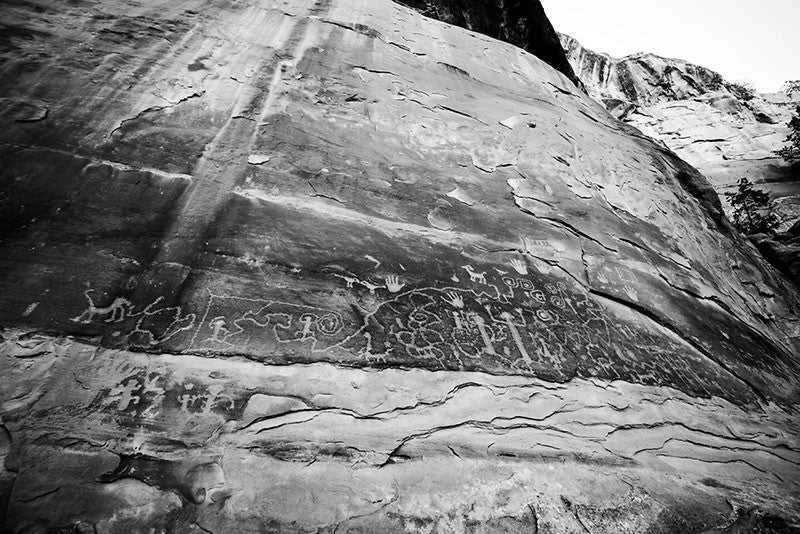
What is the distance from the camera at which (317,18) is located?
3643 millimetres

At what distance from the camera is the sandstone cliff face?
1.29 m

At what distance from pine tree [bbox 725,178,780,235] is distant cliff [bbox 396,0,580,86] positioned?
5130 mm

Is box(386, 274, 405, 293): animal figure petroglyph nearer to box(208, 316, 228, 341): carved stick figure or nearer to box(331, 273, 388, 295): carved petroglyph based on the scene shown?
box(331, 273, 388, 295): carved petroglyph

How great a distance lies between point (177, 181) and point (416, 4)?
560cm

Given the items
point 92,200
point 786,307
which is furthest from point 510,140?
point 786,307

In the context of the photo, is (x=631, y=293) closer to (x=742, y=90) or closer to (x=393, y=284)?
(x=393, y=284)

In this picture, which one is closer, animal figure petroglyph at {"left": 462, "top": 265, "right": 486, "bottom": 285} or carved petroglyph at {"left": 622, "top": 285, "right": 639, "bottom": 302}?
animal figure petroglyph at {"left": 462, "top": 265, "right": 486, "bottom": 285}

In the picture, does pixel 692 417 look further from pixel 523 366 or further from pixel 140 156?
pixel 140 156

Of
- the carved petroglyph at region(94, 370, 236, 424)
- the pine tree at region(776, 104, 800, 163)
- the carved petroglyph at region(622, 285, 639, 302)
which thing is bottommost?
the carved petroglyph at region(94, 370, 236, 424)

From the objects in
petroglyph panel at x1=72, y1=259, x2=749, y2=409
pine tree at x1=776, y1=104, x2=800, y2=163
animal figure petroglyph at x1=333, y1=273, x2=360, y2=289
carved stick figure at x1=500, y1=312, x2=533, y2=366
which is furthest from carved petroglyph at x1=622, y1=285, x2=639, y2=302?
pine tree at x1=776, y1=104, x2=800, y2=163

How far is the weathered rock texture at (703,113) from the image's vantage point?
34.1ft

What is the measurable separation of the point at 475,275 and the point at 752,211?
9469 mm

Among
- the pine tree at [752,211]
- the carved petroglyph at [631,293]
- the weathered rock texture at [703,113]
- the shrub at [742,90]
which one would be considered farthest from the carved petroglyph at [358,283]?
the shrub at [742,90]

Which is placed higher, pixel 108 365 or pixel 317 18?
pixel 317 18
